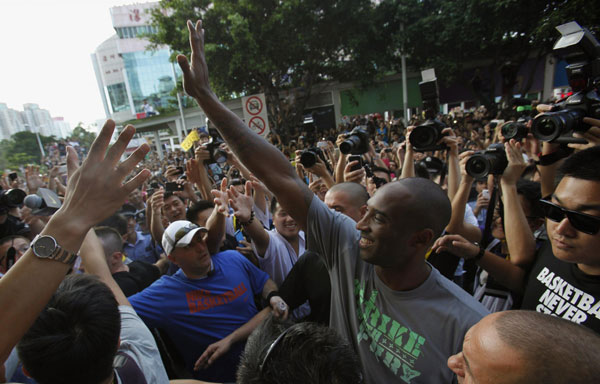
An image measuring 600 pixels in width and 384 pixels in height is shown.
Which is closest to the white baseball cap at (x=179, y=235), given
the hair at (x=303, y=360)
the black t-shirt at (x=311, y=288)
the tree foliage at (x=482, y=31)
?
the black t-shirt at (x=311, y=288)

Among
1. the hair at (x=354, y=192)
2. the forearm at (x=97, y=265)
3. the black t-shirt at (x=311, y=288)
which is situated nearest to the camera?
the forearm at (x=97, y=265)

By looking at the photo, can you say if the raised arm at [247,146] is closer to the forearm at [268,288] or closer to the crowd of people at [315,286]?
the crowd of people at [315,286]

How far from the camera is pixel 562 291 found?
4.82 ft

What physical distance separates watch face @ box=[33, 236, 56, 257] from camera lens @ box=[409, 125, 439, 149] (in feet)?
7.60

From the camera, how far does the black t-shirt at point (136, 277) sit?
7.63ft

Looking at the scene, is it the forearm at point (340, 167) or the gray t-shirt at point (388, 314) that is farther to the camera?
the forearm at point (340, 167)

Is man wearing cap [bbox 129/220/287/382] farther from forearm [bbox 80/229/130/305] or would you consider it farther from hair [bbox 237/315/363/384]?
hair [bbox 237/315/363/384]

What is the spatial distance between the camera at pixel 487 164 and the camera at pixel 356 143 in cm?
123

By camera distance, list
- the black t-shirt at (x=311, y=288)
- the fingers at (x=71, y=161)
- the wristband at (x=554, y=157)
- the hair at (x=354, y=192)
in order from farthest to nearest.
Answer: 1. the hair at (x=354, y=192)
2. the wristband at (x=554, y=157)
3. the black t-shirt at (x=311, y=288)
4. the fingers at (x=71, y=161)

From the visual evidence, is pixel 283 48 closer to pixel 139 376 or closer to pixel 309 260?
pixel 309 260

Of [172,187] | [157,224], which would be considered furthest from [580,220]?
[172,187]

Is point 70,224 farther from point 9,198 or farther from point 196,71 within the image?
point 9,198

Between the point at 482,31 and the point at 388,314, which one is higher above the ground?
the point at 482,31

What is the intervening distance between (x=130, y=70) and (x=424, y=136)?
7398cm
